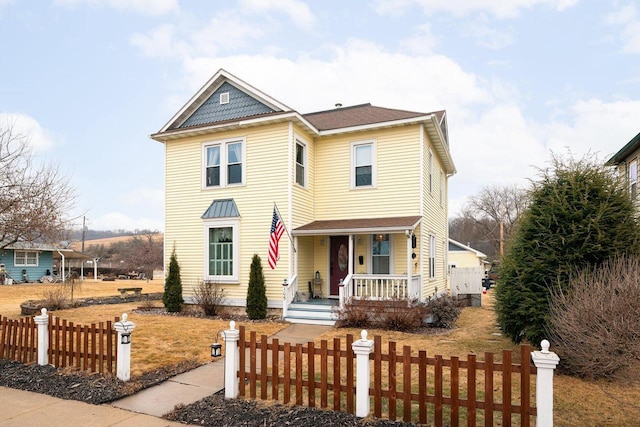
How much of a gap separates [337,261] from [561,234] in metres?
8.24

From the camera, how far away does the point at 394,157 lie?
1380 centimetres

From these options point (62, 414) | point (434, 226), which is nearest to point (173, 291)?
point (62, 414)

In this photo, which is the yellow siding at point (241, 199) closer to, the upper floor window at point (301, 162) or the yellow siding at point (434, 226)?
the upper floor window at point (301, 162)

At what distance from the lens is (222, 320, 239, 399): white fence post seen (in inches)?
225

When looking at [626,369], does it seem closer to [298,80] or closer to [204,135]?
[204,135]

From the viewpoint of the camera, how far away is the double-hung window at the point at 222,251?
1409cm

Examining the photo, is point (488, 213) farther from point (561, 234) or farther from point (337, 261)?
point (561, 234)

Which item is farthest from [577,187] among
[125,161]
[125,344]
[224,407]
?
[125,161]

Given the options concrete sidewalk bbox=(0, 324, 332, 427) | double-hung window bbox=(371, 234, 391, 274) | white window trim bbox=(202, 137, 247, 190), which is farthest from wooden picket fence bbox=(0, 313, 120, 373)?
double-hung window bbox=(371, 234, 391, 274)

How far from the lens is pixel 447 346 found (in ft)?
30.3

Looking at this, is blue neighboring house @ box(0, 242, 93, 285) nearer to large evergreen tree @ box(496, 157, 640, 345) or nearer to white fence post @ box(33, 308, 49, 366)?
white fence post @ box(33, 308, 49, 366)

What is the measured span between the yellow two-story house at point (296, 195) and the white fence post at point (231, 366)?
22.3ft

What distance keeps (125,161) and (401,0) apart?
18728 mm


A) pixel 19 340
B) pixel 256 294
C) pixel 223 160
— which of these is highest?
pixel 223 160
